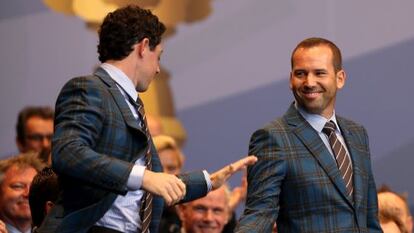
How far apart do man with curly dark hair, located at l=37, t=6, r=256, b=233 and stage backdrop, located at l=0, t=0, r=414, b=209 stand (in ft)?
9.92

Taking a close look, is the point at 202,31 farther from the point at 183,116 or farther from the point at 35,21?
the point at 35,21

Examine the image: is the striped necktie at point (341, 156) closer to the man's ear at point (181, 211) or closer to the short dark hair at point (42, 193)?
the short dark hair at point (42, 193)

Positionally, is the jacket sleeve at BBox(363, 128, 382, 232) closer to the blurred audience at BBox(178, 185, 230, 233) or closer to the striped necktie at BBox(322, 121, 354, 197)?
the striped necktie at BBox(322, 121, 354, 197)

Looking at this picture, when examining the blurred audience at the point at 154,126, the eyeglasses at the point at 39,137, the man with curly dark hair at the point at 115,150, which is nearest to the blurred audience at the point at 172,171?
the blurred audience at the point at 154,126

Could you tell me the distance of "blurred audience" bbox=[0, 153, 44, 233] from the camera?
500 cm

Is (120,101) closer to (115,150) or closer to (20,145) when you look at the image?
(115,150)

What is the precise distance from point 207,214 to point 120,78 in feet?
6.85

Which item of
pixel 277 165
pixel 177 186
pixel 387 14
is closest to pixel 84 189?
pixel 177 186

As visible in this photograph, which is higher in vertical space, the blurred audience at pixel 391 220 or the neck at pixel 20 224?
the neck at pixel 20 224

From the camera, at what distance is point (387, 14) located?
6.64 metres

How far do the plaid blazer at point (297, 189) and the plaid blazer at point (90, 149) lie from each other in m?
0.38

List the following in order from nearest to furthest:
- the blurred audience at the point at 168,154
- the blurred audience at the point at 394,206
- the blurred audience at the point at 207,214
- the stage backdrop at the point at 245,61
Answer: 1. the blurred audience at the point at 394,206
2. the blurred audience at the point at 207,214
3. the blurred audience at the point at 168,154
4. the stage backdrop at the point at 245,61

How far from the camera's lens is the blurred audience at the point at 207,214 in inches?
216

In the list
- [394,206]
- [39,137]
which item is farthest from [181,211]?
[394,206]
